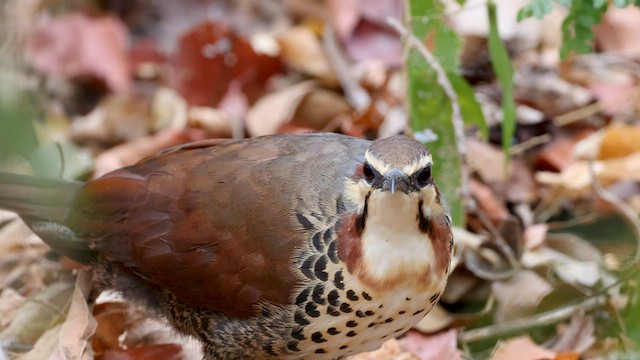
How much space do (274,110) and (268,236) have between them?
1973 mm

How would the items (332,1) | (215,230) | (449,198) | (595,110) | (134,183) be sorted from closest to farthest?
1. (215,230)
2. (134,183)
3. (449,198)
4. (595,110)
5. (332,1)

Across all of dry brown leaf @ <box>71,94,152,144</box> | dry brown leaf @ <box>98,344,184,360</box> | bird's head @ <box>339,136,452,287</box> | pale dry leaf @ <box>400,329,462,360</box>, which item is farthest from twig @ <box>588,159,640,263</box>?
dry brown leaf @ <box>71,94,152,144</box>

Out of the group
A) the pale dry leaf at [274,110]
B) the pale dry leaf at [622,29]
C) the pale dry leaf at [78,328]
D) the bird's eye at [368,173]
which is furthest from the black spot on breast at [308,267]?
the pale dry leaf at [622,29]

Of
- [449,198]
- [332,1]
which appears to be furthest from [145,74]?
[449,198]

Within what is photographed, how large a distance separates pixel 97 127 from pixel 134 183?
1.89m

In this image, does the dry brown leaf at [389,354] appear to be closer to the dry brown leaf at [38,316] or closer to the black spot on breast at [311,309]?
the black spot on breast at [311,309]

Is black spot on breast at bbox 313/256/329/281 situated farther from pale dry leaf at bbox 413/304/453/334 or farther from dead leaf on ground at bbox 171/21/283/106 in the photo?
dead leaf on ground at bbox 171/21/283/106

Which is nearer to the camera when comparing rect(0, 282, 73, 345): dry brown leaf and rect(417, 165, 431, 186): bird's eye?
rect(417, 165, 431, 186): bird's eye

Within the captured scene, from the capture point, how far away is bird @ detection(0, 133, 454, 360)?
252 cm

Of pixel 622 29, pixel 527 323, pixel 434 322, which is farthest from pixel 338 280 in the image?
pixel 622 29

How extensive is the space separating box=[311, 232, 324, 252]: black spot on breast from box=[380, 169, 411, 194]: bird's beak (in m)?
0.29

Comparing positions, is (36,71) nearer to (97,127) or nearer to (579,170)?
(97,127)

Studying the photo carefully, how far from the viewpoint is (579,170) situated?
4.23 meters

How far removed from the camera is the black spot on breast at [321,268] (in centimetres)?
257
